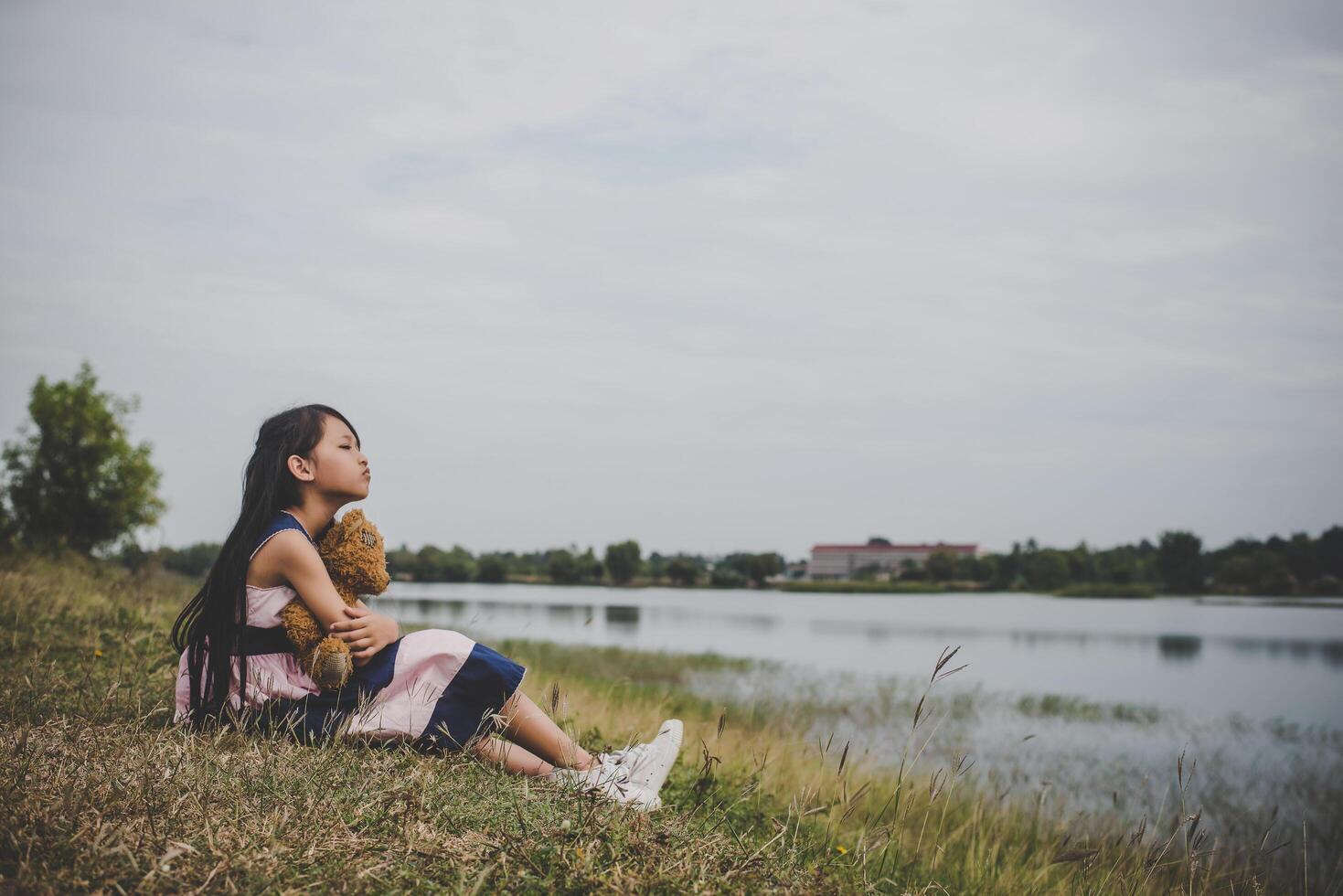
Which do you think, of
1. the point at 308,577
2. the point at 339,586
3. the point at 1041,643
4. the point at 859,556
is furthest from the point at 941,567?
the point at 308,577

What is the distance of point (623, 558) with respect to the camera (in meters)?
92.6

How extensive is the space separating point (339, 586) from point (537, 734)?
109 centimetres

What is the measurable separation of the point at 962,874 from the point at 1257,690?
18063 millimetres

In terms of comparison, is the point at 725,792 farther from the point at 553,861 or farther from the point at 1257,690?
the point at 1257,690

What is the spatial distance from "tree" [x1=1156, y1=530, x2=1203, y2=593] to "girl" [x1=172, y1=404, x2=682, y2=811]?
297 ft

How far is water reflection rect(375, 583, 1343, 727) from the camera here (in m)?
18.7

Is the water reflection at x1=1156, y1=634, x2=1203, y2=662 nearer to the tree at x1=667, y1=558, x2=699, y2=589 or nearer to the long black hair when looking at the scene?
the long black hair

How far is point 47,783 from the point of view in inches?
101

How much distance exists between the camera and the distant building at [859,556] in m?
137

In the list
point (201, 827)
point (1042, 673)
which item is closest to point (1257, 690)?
point (1042, 673)

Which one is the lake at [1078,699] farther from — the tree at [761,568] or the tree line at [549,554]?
the tree at [761,568]

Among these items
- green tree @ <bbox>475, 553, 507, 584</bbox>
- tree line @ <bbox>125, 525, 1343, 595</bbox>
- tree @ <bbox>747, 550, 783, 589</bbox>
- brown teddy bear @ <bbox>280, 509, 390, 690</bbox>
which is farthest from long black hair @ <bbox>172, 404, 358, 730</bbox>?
tree @ <bbox>747, 550, 783, 589</bbox>

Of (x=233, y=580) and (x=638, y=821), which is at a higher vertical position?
(x=233, y=580)

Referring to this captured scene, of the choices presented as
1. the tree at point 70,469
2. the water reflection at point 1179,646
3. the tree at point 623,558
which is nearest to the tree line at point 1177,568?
the tree at point 623,558
